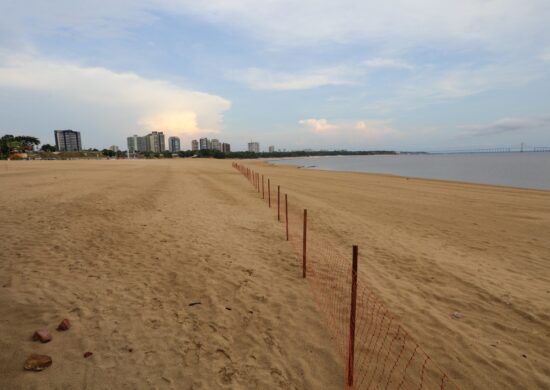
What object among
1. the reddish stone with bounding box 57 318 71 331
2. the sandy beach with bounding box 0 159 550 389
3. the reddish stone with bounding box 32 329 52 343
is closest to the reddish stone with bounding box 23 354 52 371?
the sandy beach with bounding box 0 159 550 389

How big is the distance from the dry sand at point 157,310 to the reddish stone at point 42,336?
7 cm

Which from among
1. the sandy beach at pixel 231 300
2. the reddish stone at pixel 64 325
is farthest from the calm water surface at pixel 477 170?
the reddish stone at pixel 64 325

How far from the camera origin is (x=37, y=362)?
3.39 m

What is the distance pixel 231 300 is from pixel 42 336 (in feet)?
8.50

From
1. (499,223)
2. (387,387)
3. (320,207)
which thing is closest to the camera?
(387,387)

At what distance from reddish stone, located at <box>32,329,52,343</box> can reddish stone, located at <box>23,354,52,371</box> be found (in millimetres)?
254

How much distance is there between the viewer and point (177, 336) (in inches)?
164

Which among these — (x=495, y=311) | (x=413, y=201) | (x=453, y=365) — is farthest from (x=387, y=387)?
(x=413, y=201)

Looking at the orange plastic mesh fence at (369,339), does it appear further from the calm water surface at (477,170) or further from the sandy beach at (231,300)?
the calm water surface at (477,170)

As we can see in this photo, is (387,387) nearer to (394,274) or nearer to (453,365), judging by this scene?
(453,365)

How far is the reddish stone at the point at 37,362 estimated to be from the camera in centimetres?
334

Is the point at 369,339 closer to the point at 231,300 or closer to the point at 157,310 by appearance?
the point at 231,300

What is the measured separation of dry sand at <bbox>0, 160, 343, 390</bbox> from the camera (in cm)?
352

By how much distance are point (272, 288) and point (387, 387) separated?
2660mm
